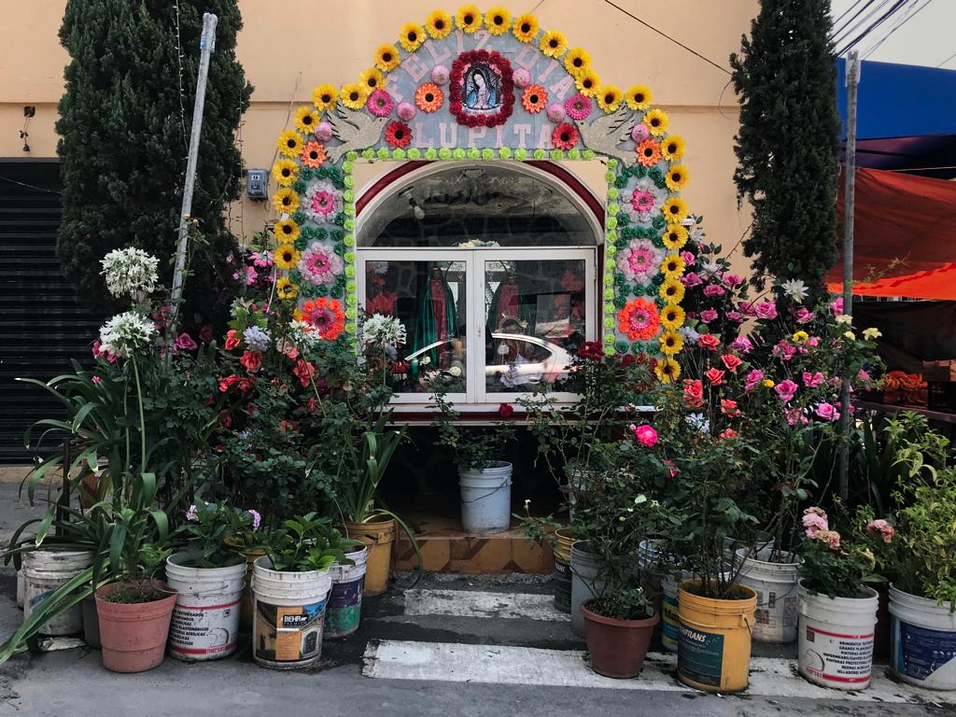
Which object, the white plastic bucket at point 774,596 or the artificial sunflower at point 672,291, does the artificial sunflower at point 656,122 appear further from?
the white plastic bucket at point 774,596

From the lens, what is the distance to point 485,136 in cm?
544

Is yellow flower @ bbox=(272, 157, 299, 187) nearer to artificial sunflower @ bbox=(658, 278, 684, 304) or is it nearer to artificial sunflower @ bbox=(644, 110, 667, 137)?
artificial sunflower @ bbox=(644, 110, 667, 137)

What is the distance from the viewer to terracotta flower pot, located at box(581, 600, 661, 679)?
3803mm

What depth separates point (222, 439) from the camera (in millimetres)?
4496

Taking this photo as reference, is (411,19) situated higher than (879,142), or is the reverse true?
(411,19)

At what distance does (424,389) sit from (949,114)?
5.72m

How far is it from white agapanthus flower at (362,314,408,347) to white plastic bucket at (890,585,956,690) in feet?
11.2

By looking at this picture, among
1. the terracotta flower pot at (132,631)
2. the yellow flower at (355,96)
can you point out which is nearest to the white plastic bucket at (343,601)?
the terracotta flower pot at (132,631)

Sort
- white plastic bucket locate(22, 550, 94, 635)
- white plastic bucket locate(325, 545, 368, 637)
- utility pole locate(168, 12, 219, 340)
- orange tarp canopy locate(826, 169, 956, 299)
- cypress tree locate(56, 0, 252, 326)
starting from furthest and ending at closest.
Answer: orange tarp canopy locate(826, 169, 956, 299), cypress tree locate(56, 0, 252, 326), utility pole locate(168, 12, 219, 340), white plastic bucket locate(325, 545, 368, 637), white plastic bucket locate(22, 550, 94, 635)

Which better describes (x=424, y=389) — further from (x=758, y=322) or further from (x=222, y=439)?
(x=758, y=322)

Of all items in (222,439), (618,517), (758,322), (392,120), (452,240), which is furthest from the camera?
(452,240)

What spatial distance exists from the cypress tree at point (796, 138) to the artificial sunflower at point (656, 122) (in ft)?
2.26

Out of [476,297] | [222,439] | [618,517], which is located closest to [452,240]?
[476,297]

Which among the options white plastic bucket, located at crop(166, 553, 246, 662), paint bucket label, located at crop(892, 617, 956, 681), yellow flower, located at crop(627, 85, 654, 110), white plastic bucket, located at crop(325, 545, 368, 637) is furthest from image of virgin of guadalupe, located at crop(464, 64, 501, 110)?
paint bucket label, located at crop(892, 617, 956, 681)
